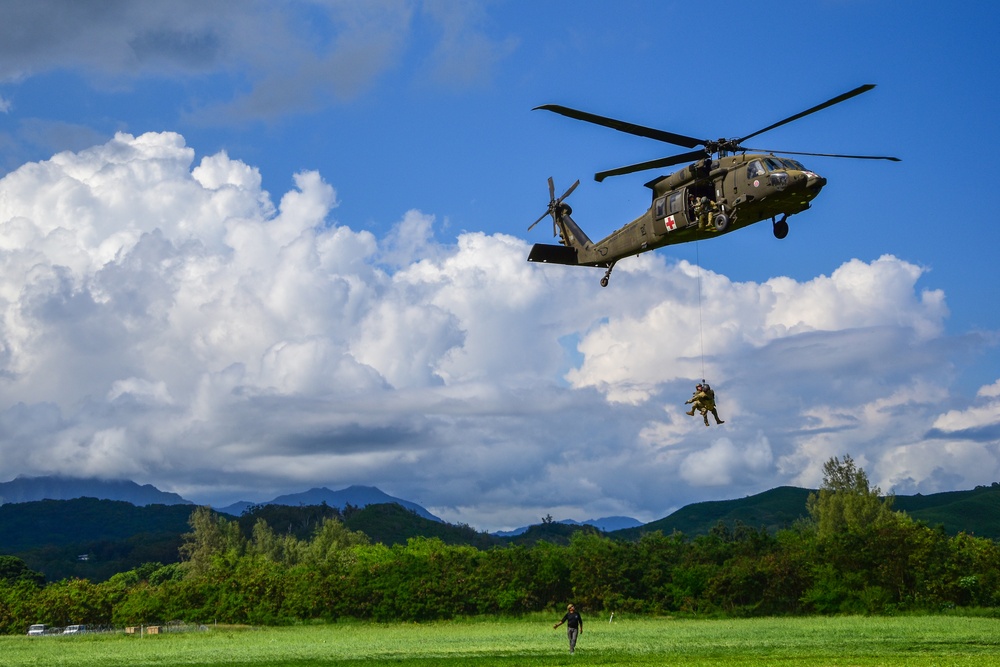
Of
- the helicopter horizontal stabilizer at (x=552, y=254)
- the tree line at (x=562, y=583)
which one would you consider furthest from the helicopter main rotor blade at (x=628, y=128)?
the tree line at (x=562, y=583)

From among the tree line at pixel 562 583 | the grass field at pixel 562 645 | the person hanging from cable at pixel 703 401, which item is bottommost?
the grass field at pixel 562 645

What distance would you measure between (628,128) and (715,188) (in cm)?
356

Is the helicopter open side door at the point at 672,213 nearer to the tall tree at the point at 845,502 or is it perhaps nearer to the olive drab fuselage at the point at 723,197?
the olive drab fuselage at the point at 723,197

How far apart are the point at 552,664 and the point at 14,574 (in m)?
134

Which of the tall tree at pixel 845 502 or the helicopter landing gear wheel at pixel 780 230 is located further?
the tall tree at pixel 845 502

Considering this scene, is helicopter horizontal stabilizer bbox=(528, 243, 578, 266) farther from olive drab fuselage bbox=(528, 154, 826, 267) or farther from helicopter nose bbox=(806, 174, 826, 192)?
helicopter nose bbox=(806, 174, 826, 192)

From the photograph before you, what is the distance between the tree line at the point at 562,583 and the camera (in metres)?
75.2

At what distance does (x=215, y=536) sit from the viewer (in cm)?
15512

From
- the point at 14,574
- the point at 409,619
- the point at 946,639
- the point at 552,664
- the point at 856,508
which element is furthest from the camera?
the point at 14,574

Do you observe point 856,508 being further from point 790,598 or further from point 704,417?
point 704,417

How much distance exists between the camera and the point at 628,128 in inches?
1345

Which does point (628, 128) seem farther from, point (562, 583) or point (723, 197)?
point (562, 583)

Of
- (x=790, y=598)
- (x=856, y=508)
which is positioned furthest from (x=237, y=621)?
(x=856, y=508)

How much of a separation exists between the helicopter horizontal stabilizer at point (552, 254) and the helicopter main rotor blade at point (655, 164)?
8.35m
